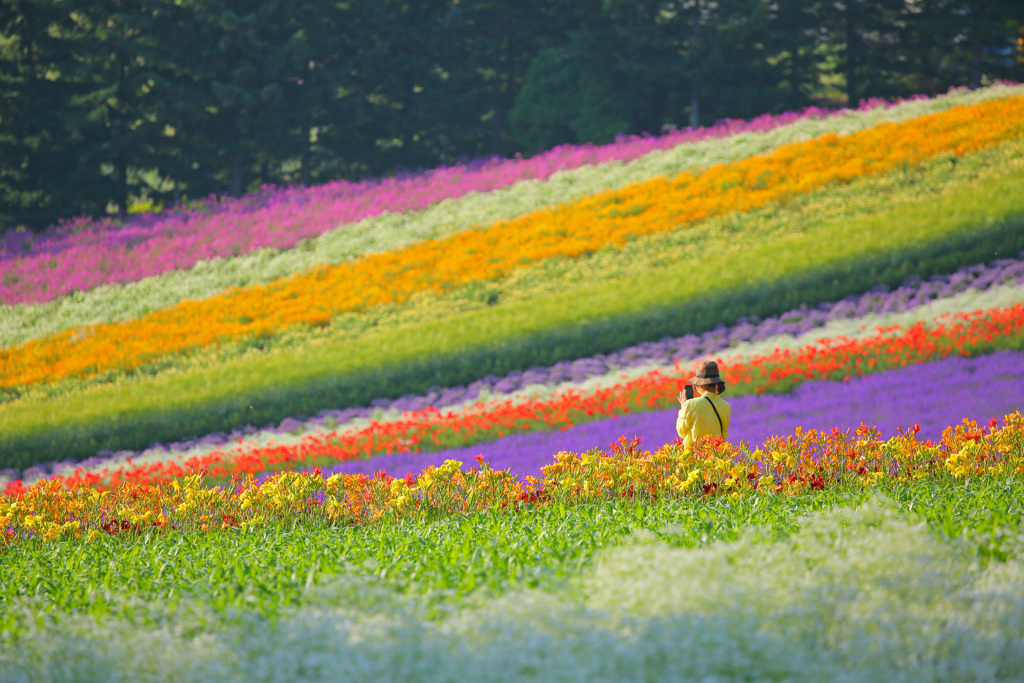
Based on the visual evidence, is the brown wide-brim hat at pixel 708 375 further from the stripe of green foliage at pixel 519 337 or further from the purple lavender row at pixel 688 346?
the stripe of green foliage at pixel 519 337

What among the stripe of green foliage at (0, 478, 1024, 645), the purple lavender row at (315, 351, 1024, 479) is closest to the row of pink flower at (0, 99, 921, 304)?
the purple lavender row at (315, 351, 1024, 479)

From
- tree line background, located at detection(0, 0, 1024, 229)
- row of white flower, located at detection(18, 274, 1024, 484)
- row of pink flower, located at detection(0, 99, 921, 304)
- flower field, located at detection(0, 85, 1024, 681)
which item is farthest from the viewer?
tree line background, located at detection(0, 0, 1024, 229)

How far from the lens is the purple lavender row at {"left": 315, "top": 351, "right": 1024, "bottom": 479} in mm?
9758

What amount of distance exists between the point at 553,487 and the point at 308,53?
91.6 ft

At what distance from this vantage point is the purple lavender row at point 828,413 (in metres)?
9.76

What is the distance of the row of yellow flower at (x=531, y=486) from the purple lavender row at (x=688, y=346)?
5834 mm

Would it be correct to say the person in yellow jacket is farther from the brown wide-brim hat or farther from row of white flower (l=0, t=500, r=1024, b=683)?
row of white flower (l=0, t=500, r=1024, b=683)

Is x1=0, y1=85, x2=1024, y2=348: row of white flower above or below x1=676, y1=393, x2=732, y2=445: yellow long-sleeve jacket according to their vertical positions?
above

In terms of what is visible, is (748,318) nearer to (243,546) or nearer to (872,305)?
(872,305)

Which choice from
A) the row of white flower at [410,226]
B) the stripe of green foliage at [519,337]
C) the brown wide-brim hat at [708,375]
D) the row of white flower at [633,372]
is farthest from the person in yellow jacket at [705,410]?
the row of white flower at [410,226]

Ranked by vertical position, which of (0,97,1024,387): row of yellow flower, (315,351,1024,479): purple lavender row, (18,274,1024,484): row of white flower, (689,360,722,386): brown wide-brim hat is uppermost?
(0,97,1024,387): row of yellow flower

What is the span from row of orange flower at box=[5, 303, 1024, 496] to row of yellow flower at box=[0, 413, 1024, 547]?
3.81 metres

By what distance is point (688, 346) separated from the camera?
548 inches

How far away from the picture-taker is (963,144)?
1922 centimetres
